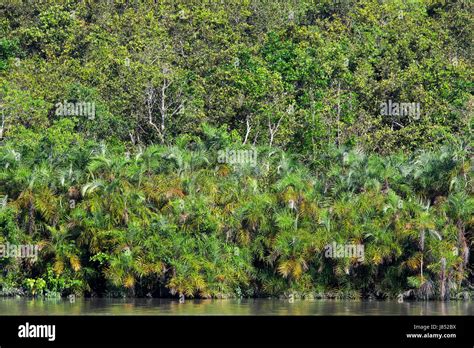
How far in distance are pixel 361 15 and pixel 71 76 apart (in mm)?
17219

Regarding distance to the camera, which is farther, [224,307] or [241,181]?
[241,181]

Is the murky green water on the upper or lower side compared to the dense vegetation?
lower

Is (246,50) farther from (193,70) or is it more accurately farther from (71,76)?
(71,76)

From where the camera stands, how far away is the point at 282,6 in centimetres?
6700

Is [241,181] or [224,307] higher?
[241,181]

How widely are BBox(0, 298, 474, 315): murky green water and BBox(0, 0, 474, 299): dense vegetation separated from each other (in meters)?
1.10

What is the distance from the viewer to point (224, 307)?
32.8 m

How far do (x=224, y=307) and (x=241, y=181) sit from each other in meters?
7.21

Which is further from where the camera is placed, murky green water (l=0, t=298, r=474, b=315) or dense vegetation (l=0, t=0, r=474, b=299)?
dense vegetation (l=0, t=0, r=474, b=299)

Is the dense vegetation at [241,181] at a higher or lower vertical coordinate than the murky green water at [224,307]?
higher

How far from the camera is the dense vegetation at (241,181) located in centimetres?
3600

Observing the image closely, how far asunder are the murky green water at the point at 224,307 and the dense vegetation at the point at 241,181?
110cm

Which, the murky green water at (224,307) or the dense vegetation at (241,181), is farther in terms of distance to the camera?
the dense vegetation at (241,181)

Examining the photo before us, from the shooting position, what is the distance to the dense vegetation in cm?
3600
